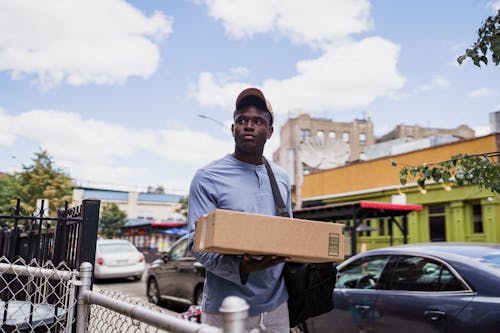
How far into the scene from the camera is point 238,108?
2344 mm

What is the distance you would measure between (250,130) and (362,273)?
151 inches

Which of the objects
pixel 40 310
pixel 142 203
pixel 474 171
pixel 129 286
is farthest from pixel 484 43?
pixel 142 203

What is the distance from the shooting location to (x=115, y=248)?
1612cm

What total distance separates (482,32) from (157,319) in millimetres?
3548

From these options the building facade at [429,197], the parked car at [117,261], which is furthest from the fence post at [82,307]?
the parked car at [117,261]

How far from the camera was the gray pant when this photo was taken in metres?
2.10

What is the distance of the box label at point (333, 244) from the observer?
1967mm

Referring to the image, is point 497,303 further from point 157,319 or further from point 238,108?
point 157,319

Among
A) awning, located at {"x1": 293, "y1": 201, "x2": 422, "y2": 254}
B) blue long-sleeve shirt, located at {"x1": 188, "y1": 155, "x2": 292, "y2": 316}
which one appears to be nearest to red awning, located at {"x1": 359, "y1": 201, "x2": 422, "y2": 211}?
awning, located at {"x1": 293, "y1": 201, "x2": 422, "y2": 254}

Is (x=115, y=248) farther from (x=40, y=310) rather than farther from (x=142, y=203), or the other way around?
(x=142, y=203)

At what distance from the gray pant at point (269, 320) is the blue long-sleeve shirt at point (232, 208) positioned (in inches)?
1.0

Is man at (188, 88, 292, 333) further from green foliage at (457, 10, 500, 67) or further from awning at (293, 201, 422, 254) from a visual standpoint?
awning at (293, 201, 422, 254)

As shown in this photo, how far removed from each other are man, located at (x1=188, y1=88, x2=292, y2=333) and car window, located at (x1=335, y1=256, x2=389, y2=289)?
3.09 metres

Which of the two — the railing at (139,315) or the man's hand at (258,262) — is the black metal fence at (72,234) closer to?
the railing at (139,315)
